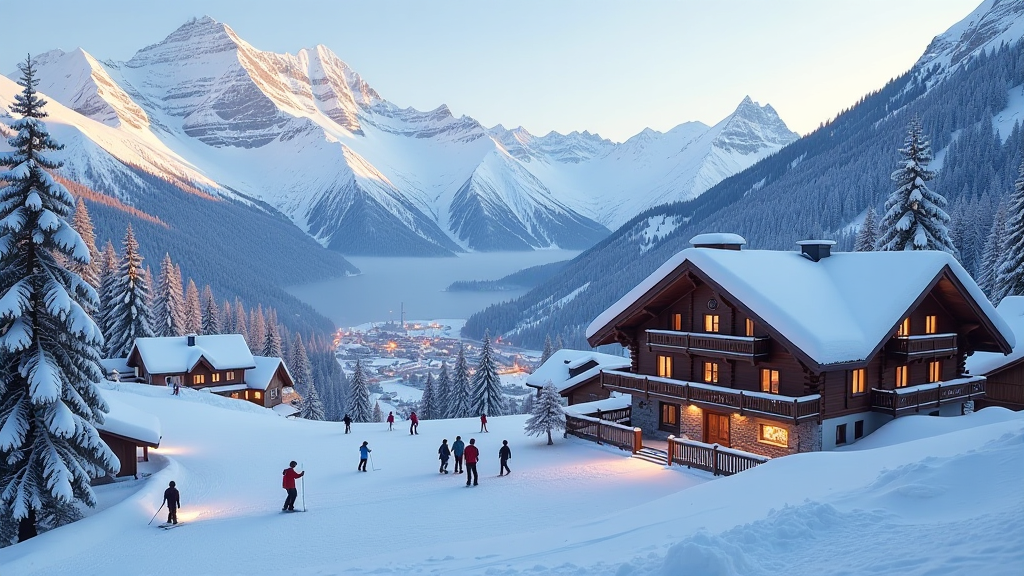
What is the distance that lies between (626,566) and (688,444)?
43.1 ft

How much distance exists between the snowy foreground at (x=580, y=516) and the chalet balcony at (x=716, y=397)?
2.75 metres

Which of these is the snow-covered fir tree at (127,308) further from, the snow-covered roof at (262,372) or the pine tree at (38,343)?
the pine tree at (38,343)

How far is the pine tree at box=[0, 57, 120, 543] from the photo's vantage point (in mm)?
21250

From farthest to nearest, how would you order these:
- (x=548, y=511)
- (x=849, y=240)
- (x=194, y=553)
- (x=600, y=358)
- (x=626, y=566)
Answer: (x=849, y=240) → (x=600, y=358) → (x=548, y=511) → (x=194, y=553) → (x=626, y=566)

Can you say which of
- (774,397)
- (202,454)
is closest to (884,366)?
(774,397)

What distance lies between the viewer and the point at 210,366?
64.8m

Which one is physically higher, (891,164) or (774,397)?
(891,164)

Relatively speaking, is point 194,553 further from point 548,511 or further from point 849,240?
point 849,240

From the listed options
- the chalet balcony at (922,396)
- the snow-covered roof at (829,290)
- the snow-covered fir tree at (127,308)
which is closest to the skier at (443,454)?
the snow-covered roof at (829,290)

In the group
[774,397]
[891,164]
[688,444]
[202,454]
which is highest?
[891,164]

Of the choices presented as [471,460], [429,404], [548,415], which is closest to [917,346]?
[548,415]

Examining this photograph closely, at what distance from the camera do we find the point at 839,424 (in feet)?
80.0

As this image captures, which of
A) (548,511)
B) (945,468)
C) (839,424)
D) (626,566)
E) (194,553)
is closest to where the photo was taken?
(626,566)

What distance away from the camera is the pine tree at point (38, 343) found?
69.7 ft
